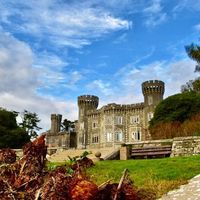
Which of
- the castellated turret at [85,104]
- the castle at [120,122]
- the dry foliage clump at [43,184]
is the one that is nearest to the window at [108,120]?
the castle at [120,122]

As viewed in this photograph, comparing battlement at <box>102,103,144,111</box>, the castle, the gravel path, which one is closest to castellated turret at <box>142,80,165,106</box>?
the castle

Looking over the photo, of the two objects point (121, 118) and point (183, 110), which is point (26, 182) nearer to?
point (183, 110)

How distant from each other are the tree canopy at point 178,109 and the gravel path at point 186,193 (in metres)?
44.6

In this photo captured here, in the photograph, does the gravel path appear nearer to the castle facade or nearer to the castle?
the castle

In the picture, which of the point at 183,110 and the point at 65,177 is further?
the point at 183,110

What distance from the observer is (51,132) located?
93.2 meters

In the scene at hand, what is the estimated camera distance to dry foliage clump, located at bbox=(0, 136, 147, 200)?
164 centimetres

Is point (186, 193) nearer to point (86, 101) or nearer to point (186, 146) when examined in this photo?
point (186, 146)

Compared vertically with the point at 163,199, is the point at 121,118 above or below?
above

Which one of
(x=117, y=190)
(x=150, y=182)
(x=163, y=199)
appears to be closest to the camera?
(x=117, y=190)

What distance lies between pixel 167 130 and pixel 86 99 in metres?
53.6

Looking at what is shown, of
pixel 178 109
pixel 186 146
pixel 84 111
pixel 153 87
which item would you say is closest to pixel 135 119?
pixel 153 87

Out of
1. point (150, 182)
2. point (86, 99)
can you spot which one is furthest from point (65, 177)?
point (86, 99)

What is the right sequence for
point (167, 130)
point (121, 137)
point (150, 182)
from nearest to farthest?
point (150, 182)
point (167, 130)
point (121, 137)
